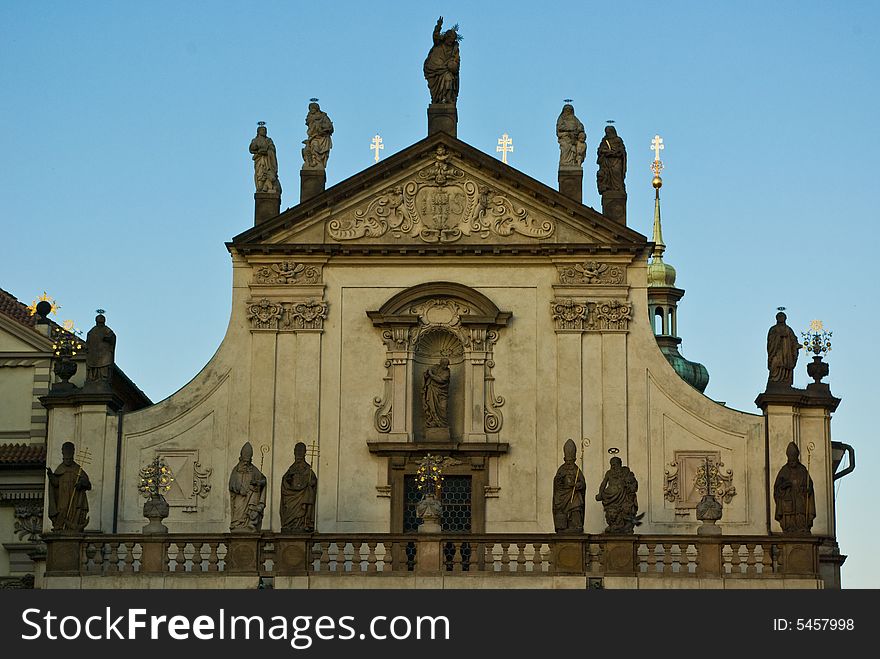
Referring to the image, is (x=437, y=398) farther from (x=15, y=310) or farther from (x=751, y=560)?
(x=15, y=310)

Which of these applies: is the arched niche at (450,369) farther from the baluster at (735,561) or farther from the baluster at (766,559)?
the baluster at (766,559)

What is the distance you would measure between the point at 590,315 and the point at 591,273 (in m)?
0.80

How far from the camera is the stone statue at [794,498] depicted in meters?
42.7

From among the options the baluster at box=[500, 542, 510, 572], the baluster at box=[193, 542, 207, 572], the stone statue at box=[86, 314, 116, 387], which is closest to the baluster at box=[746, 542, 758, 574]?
the baluster at box=[500, 542, 510, 572]

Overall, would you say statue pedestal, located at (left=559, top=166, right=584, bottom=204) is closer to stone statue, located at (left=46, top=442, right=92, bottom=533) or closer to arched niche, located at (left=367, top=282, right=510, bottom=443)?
arched niche, located at (left=367, top=282, right=510, bottom=443)

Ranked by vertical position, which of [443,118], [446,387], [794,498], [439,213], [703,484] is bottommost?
[794,498]

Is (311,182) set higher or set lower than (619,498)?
higher

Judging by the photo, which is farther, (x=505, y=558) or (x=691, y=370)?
(x=691, y=370)

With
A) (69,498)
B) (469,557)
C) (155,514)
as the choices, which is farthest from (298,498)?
(69,498)

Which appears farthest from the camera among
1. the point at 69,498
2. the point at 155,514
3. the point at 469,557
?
the point at 155,514

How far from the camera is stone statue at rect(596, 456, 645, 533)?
42.5 metres

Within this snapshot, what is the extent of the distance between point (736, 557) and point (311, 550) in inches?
286

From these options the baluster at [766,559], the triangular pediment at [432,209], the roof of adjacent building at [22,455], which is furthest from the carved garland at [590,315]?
the roof of adjacent building at [22,455]

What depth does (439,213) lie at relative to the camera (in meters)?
47.2
